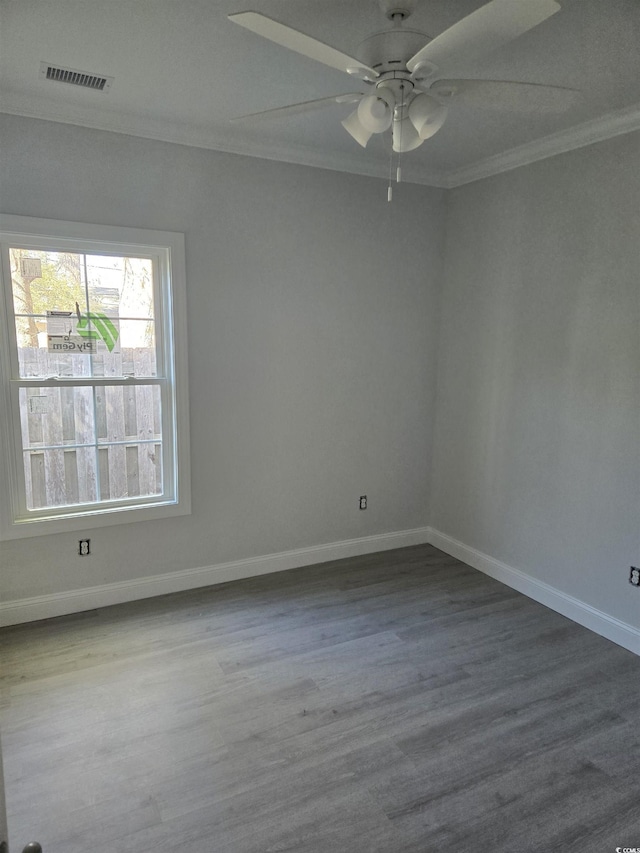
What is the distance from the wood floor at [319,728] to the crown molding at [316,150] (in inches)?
106

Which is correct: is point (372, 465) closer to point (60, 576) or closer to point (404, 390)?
point (404, 390)

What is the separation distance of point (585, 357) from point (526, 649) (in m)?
1.64

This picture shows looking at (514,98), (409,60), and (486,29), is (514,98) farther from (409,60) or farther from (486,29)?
(486,29)

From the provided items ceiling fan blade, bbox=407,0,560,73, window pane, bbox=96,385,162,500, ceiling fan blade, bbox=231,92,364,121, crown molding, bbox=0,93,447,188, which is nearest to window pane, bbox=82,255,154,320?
window pane, bbox=96,385,162,500

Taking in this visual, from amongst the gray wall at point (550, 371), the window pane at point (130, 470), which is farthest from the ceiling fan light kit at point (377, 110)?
the window pane at point (130, 470)

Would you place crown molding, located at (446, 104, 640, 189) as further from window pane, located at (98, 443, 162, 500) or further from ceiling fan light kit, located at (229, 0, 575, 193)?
window pane, located at (98, 443, 162, 500)

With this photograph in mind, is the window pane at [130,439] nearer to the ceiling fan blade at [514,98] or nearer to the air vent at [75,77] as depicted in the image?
the air vent at [75,77]

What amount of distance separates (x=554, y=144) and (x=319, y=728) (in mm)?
3281

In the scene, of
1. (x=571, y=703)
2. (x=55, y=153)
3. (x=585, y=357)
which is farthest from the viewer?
(x=585, y=357)

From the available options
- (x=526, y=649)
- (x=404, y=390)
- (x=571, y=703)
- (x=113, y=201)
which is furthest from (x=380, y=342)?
(x=571, y=703)

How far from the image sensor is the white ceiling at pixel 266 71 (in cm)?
186

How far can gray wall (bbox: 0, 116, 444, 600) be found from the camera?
2859mm

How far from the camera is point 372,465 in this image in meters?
3.90

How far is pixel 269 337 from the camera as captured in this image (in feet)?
11.0
